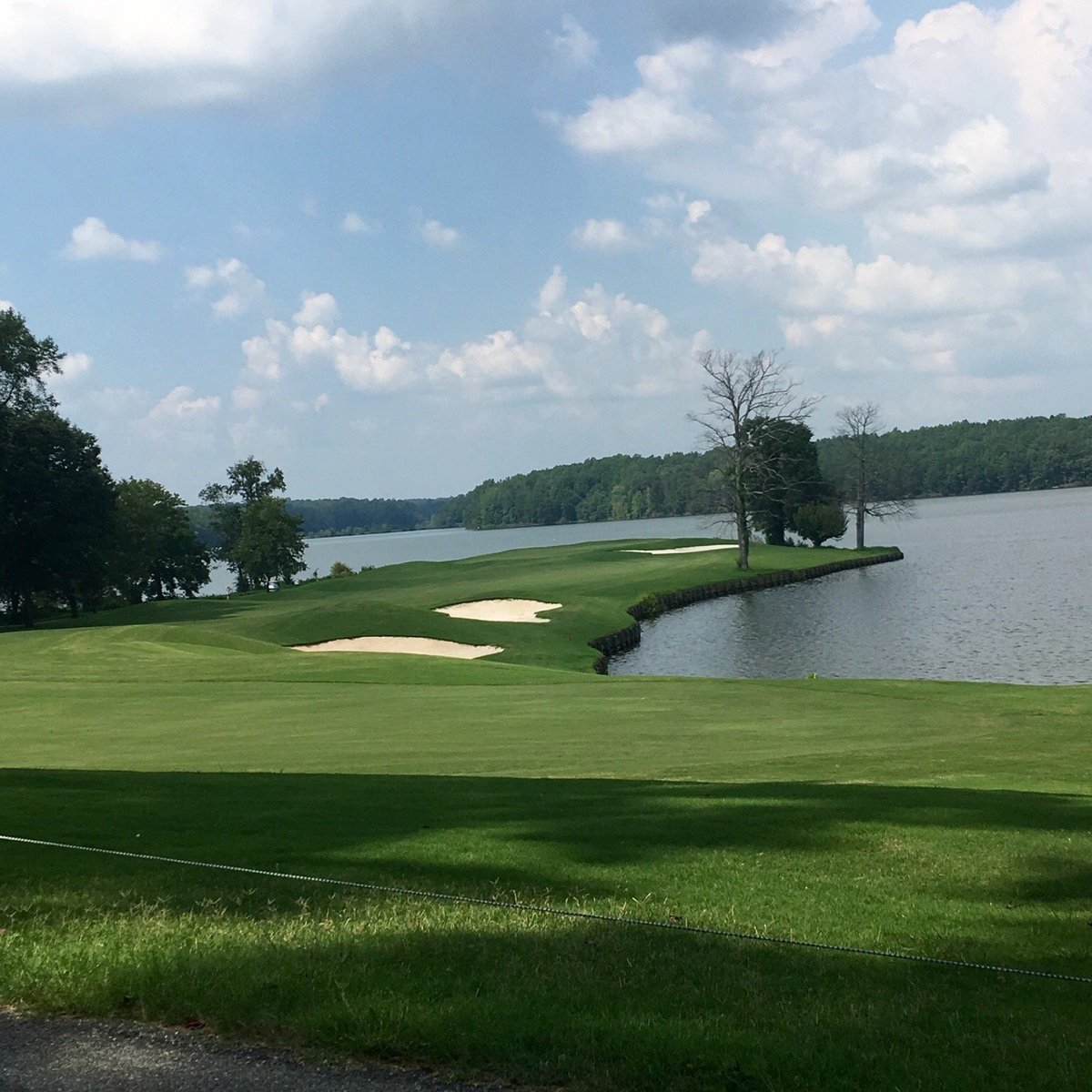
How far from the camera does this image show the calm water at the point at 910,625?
123 ft

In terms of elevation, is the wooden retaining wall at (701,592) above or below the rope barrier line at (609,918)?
below

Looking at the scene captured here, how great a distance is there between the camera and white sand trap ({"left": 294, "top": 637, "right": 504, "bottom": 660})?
1714 inches

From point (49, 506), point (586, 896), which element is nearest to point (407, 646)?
point (49, 506)

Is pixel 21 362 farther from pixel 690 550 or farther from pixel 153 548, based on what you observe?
pixel 690 550

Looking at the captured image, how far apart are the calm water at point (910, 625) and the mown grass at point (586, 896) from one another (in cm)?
1857

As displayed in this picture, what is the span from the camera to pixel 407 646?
44.6 meters

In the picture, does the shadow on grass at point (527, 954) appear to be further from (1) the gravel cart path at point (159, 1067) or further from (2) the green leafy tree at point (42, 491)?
(2) the green leafy tree at point (42, 491)

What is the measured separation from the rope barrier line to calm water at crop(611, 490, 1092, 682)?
1148 inches

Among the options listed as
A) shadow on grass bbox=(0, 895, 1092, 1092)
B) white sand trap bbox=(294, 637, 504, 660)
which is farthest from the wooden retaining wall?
shadow on grass bbox=(0, 895, 1092, 1092)

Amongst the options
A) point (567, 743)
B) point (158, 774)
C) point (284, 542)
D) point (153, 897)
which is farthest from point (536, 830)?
point (284, 542)

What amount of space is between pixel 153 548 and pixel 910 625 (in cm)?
5597

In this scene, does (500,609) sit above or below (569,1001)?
below

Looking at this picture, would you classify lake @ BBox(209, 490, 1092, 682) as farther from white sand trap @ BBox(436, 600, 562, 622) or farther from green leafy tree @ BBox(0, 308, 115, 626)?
green leafy tree @ BBox(0, 308, 115, 626)

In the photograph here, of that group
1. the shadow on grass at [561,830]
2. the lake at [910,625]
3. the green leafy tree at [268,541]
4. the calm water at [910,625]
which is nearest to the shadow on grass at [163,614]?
the calm water at [910,625]
